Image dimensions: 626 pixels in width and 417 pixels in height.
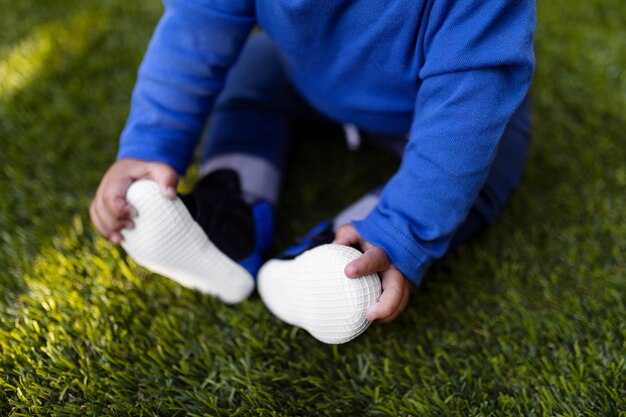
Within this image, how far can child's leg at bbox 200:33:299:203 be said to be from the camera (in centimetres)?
121

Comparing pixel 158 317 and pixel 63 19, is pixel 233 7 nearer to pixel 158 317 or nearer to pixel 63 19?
pixel 158 317

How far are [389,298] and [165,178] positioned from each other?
40 cm

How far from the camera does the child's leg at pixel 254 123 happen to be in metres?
1.21

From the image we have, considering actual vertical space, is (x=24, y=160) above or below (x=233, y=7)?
below

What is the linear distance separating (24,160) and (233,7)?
1.97ft

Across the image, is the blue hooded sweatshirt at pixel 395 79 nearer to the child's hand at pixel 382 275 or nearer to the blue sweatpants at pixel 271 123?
the child's hand at pixel 382 275

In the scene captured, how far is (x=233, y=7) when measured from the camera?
1.00 metres

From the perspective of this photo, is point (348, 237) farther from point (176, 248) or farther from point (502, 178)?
point (502, 178)

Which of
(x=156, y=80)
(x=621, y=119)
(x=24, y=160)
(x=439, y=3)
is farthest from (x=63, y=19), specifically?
(x=621, y=119)

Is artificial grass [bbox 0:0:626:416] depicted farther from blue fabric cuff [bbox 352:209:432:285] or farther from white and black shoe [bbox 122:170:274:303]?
blue fabric cuff [bbox 352:209:432:285]

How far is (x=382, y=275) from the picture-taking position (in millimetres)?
901

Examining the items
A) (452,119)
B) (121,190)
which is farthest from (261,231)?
(452,119)

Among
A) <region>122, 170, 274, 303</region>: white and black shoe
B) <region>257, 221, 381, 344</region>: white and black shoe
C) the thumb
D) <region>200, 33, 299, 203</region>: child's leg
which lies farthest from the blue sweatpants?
<region>257, 221, 381, 344</region>: white and black shoe

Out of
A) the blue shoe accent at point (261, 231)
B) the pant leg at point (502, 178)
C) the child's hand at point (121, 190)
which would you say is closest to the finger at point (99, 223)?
the child's hand at point (121, 190)
